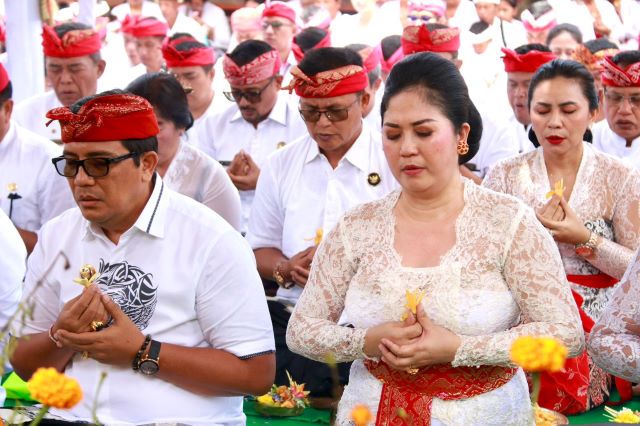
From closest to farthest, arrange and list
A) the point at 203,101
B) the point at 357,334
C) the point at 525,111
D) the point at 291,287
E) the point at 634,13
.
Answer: the point at 357,334 → the point at 291,287 → the point at 525,111 → the point at 203,101 → the point at 634,13

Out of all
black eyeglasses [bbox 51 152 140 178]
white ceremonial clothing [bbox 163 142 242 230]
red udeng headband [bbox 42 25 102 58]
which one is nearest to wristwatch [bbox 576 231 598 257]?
white ceremonial clothing [bbox 163 142 242 230]

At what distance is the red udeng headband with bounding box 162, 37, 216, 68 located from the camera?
7289mm

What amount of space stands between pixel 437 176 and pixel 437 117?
147mm

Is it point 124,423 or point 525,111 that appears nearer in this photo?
point 124,423

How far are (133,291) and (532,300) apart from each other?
109 cm

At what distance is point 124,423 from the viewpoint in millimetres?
3145

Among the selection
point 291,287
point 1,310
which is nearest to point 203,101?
point 291,287

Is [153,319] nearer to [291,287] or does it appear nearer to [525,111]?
[291,287]

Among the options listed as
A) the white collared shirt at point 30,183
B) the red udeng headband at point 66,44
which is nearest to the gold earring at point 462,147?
the white collared shirt at point 30,183

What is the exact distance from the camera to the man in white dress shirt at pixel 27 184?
5207 mm

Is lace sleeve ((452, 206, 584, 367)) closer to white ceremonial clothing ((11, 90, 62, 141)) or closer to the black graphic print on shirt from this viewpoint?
the black graphic print on shirt

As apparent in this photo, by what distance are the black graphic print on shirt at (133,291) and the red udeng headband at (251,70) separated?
3.01m

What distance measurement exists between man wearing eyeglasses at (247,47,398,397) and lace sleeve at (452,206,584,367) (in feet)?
5.56

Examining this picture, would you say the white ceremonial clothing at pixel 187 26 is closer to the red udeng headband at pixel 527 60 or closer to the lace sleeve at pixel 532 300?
the red udeng headband at pixel 527 60
